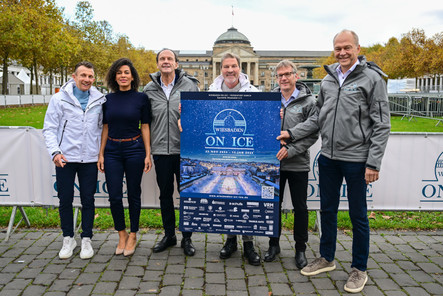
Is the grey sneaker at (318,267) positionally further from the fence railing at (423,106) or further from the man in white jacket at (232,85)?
the fence railing at (423,106)

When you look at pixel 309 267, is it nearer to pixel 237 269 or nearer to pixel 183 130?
pixel 237 269

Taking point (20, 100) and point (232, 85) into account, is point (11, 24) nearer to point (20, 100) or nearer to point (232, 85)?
point (20, 100)

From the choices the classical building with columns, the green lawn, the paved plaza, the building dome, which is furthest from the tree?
the building dome

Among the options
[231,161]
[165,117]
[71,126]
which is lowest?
[231,161]

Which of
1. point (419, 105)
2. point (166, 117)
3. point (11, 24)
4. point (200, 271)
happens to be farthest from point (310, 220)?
point (11, 24)

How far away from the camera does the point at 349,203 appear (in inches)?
Answer: 167

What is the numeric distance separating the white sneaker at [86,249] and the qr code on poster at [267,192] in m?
2.33

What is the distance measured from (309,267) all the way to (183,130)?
2.18 m

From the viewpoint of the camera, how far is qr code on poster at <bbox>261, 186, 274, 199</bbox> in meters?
4.49

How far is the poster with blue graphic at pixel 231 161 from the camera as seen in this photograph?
4379 mm

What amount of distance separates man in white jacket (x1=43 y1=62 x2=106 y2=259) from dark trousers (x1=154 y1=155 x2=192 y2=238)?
0.82m

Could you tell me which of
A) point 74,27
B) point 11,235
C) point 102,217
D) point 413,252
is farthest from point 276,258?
point 74,27

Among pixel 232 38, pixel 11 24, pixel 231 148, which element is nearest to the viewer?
pixel 231 148

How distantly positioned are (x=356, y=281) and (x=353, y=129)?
1635 mm
